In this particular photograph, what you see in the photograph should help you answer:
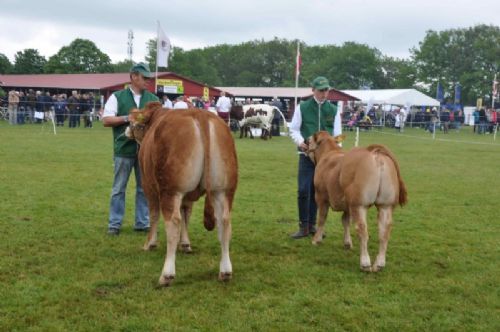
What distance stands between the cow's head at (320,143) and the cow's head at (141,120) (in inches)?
87.0

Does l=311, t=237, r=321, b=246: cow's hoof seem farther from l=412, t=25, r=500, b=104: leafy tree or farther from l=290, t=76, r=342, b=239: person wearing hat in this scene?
l=412, t=25, r=500, b=104: leafy tree

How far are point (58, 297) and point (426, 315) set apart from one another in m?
3.45

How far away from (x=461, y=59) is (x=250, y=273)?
312ft

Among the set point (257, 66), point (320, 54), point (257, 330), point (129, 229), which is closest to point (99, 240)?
point (129, 229)

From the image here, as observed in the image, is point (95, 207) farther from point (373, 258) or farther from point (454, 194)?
point (454, 194)

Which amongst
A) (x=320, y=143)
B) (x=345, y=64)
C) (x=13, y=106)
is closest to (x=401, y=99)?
(x=13, y=106)

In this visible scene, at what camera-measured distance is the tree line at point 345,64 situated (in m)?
87.8

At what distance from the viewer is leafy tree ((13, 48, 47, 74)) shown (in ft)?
262

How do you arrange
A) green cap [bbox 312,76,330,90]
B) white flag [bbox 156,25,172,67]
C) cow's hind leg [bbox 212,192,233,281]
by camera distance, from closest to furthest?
cow's hind leg [bbox 212,192,233,281] → green cap [bbox 312,76,330,90] → white flag [bbox 156,25,172,67]

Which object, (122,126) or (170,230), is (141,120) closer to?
(122,126)

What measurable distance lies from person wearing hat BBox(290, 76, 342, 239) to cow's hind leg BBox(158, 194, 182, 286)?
2773 mm

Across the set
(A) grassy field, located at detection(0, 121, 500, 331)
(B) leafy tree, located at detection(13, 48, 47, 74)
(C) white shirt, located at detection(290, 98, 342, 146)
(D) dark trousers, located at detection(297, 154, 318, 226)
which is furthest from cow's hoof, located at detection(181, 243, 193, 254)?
(B) leafy tree, located at detection(13, 48, 47, 74)

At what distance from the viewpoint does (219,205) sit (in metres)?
5.73

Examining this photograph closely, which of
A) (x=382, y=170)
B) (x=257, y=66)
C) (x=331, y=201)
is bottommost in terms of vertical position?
(x=331, y=201)
